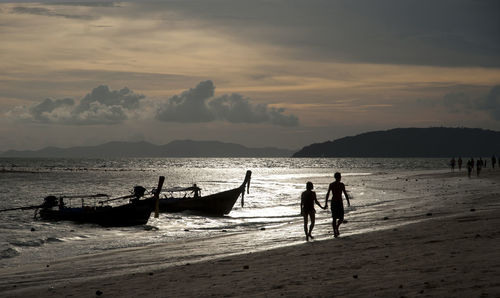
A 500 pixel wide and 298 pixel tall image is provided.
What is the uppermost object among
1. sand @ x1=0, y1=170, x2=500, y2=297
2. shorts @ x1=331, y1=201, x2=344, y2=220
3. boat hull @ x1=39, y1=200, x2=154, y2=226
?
shorts @ x1=331, y1=201, x2=344, y2=220

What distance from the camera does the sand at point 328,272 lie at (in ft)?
28.0

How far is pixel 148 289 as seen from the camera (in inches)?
413

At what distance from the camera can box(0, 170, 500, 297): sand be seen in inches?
336

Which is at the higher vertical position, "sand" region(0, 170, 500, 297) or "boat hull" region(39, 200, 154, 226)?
A: "sand" region(0, 170, 500, 297)

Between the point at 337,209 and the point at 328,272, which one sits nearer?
the point at 328,272

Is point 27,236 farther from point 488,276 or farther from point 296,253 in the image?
point 488,276

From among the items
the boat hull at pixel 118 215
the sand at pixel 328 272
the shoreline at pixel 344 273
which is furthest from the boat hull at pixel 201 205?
the shoreline at pixel 344 273

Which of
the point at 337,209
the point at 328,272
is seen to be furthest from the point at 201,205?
the point at 328,272

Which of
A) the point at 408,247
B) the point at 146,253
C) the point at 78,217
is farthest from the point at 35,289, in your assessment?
the point at 78,217

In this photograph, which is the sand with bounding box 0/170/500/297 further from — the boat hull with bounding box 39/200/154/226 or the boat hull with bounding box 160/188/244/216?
the boat hull with bounding box 160/188/244/216

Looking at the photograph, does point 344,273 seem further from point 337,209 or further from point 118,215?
point 118,215

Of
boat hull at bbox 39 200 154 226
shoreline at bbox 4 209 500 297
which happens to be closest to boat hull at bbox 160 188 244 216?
boat hull at bbox 39 200 154 226

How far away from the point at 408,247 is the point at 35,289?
8.73m

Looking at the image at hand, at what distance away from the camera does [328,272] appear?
1032 centimetres
